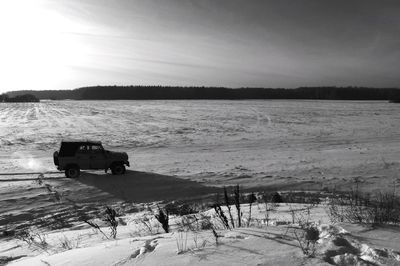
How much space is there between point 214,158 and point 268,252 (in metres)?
18.4

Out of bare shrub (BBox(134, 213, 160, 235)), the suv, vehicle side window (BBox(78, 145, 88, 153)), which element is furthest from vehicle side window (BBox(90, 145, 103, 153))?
bare shrub (BBox(134, 213, 160, 235))

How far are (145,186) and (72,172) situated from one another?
4.21m

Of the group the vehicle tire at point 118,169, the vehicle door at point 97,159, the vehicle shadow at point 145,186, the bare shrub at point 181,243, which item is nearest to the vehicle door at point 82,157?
the vehicle door at point 97,159

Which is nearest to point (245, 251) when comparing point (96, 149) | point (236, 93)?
point (96, 149)

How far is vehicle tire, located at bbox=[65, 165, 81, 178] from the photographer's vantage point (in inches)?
650

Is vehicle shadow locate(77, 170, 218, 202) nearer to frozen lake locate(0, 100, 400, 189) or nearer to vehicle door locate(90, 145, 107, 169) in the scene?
vehicle door locate(90, 145, 107, 169)

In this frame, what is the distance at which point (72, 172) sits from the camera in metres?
16.6

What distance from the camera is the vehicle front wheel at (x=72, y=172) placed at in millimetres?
16516

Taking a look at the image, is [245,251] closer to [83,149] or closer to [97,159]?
[97,159]

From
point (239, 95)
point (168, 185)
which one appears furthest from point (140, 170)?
point (239, 95)

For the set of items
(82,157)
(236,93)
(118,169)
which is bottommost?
(118,169)

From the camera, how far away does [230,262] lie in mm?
3404

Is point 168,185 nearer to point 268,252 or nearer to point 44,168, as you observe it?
point 44,168

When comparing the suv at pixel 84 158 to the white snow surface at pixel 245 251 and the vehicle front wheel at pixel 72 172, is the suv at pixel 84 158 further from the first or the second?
the white snow surface at pixel 245 251
